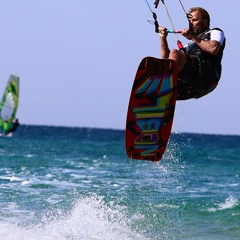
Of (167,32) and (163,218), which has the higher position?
(167,32)

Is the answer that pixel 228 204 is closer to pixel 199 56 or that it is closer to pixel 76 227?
pixel 76 227

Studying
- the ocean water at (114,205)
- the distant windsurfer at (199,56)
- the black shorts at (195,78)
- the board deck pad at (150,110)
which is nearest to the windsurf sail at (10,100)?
the ocean water at (114,205)

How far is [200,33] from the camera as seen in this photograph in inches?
368

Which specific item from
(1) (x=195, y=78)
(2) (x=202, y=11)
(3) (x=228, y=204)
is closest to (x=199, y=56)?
(1) (x=195, y=78)

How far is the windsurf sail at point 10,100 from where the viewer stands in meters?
31.3

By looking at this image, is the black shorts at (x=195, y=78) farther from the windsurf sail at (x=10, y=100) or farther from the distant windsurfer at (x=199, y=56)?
the windsurf sail at (x=10, y=100)

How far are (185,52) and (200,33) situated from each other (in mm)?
293

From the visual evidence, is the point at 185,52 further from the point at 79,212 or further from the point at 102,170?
the point at 102,170

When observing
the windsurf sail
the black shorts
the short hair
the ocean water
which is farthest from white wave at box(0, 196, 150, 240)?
the windsurf sail

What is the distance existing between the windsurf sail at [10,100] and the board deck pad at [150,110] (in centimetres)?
2189

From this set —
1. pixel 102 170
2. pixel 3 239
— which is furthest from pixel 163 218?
pixel 102 170

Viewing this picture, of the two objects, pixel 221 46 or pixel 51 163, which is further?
pixel 51 163

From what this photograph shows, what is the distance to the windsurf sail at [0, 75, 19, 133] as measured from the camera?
31.3 metres

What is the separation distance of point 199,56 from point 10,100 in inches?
901
